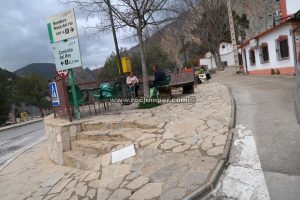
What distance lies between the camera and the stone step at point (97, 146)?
685 cm

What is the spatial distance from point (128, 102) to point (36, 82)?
4663 cm

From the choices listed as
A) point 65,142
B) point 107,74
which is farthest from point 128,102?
point 107,74

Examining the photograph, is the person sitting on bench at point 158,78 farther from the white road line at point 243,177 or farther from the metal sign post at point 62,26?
the white road line at point 243,177

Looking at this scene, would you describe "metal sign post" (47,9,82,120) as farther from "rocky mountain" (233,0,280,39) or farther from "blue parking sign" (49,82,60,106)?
"rocky mountain" (233,0,280,39)

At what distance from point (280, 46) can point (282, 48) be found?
0.28m

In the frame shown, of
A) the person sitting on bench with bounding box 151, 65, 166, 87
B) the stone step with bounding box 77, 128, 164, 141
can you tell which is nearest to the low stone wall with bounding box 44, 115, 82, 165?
the stone step with bounding box 77, 128, 164, 141

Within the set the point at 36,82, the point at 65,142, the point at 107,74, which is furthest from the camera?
the point at 36,82

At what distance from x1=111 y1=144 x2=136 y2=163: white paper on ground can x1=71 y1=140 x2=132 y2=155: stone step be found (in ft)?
0.68

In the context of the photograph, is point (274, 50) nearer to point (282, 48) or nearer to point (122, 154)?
point (282, 48)

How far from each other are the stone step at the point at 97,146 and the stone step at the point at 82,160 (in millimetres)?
95

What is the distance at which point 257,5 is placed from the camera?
5125 cm

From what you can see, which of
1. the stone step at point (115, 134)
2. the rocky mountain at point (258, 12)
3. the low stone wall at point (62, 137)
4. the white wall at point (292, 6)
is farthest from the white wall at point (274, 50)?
the rocky mountain at point (258, 12)

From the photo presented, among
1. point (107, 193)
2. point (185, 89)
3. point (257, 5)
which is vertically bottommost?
point (107, 193)

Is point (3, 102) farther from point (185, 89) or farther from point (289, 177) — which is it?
point (289, 177)
